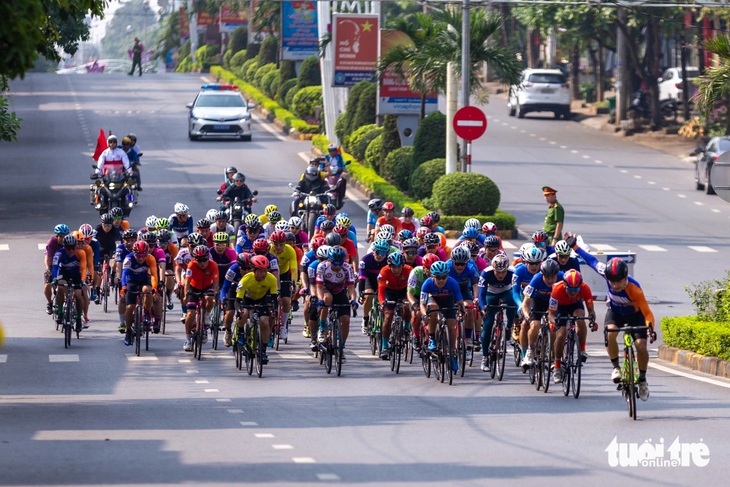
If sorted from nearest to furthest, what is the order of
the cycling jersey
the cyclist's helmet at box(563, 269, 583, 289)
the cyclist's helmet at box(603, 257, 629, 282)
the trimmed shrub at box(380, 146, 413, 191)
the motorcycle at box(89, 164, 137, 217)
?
the cyclist's helmet at box(603, 257, 629, 282) → the cyclist's helmet at box(563, 269, 583, 289) → the cycling jersey → the motorcycle at box(89, 164, 137, 217) → the trimmed shrub at box(380, 146, 413, 191)

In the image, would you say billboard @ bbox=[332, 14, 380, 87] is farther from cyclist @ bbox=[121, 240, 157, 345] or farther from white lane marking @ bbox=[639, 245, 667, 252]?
cyclist @ bbox=[121, 240, 157, 345]

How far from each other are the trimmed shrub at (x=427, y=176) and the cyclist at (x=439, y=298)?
1817cm

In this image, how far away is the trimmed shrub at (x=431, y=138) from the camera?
3869 cm

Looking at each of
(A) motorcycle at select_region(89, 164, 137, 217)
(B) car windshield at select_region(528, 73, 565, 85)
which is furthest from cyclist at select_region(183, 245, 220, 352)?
(B) car windshield at select_region(528, 73, 565, 85)

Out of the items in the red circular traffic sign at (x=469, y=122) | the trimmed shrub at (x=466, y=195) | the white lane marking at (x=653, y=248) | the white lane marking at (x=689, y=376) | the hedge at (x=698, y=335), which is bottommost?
the white lane marking at (x=653, y=248)

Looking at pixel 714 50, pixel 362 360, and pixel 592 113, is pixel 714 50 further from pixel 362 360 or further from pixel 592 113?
pixel 592 113

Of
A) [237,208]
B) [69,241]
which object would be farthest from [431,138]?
[69,241]

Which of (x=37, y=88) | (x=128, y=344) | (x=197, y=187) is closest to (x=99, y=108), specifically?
(x=37, y=88)

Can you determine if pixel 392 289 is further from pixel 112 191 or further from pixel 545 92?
pixel 545 92

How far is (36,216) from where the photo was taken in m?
37.6

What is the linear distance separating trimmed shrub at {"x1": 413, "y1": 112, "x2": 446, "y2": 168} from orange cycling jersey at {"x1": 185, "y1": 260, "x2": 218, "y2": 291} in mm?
18198

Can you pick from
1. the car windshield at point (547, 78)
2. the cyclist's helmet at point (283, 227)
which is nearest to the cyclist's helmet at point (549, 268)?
the cyclist's helmet at point (283, 227)

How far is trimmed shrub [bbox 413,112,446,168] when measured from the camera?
38.7m

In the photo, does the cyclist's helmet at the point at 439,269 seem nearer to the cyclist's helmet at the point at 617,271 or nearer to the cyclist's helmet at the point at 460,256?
the cyclist's helmet at the point at 460,256
